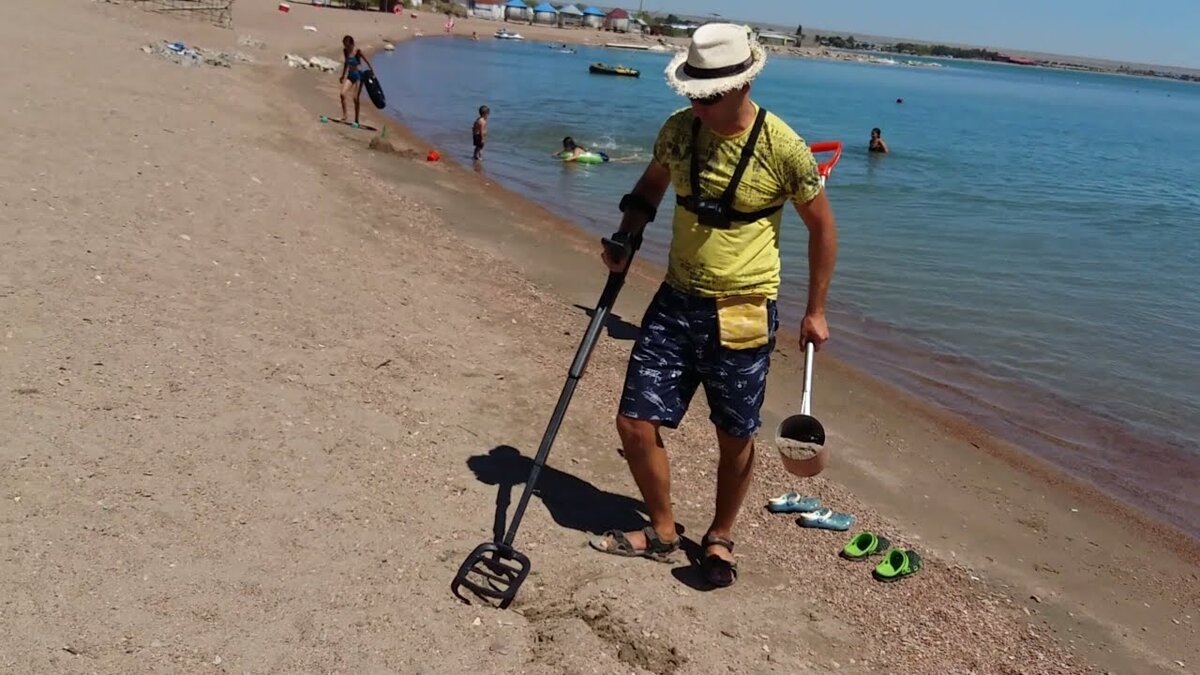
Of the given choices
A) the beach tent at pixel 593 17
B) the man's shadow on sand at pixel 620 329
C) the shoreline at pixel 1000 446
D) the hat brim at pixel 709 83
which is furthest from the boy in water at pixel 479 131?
the beach tent at pixel 593 17

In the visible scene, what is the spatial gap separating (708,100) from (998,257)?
42.2ft

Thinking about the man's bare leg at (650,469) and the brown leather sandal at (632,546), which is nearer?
the man's bare leg at (650,469)

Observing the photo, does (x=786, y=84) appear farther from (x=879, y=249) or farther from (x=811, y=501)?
(x=811, y=501)

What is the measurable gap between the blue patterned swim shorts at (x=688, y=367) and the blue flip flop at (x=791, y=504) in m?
1.26

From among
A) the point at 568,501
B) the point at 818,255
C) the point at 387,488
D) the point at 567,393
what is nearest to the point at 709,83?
the point at 818,255

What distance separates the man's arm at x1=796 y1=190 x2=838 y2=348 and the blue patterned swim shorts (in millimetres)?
160

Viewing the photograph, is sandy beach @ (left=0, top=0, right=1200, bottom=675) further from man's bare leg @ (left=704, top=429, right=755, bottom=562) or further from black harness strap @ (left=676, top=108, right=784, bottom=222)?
black harness strap @ (left=676, top=108, right=784, bottom=222)

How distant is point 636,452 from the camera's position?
3988 mm

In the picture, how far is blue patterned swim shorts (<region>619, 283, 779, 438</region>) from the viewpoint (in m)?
3.81

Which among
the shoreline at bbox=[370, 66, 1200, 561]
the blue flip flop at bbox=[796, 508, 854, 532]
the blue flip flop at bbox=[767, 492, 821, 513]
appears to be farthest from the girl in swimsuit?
the blue flip flop at bbox=[796, 508, 854, 532]

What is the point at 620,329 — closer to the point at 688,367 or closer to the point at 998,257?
the point at 688,367

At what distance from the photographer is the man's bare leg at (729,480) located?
4.02m

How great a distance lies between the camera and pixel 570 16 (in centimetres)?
12638

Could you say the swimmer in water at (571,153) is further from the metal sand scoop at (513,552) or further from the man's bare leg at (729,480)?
the man's bare leg at (729,480)
